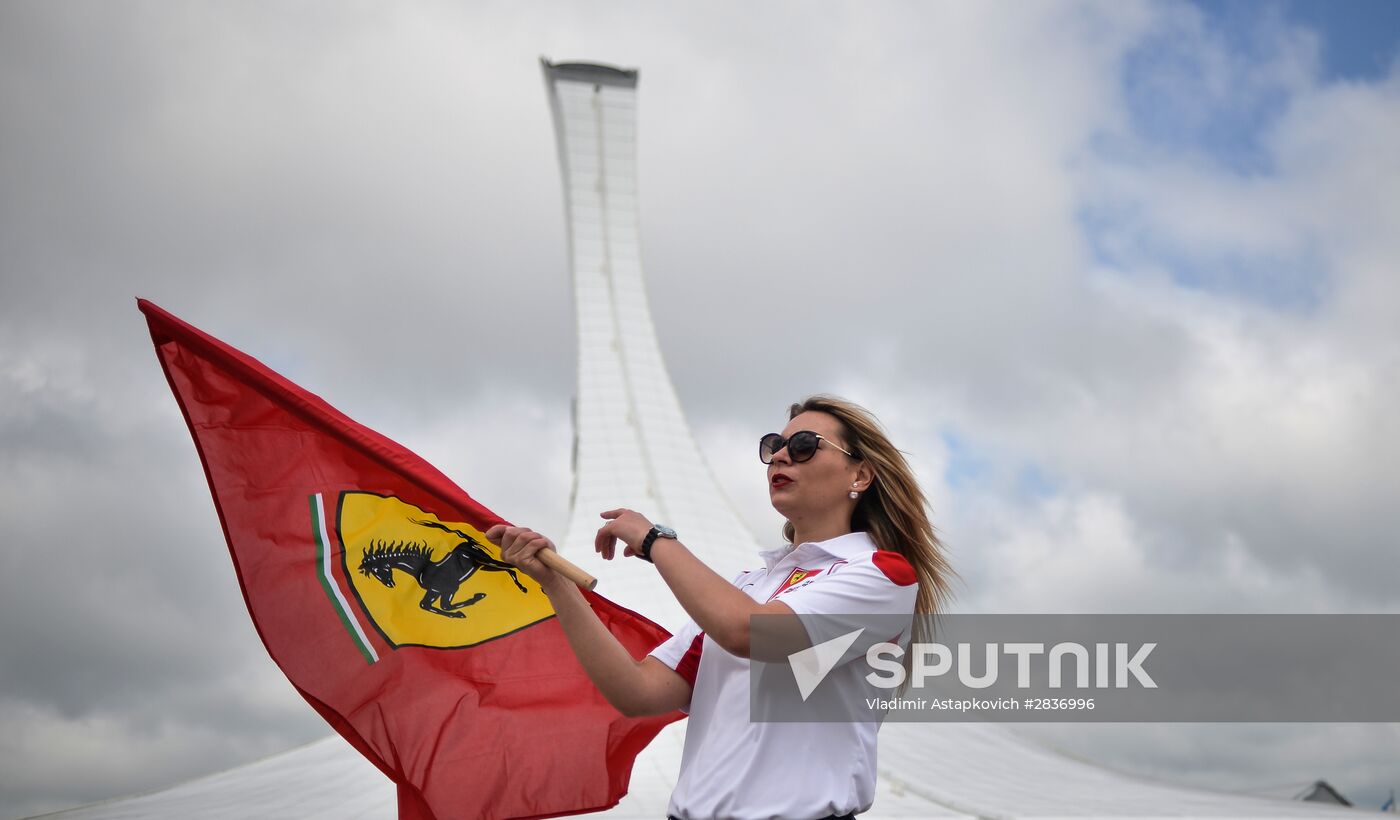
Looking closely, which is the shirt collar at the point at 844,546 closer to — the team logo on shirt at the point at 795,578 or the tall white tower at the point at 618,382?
the team logo on shirt at the point at 795,578

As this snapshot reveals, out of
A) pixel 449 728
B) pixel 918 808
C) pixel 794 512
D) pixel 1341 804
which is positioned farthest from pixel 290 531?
pixel 1341 804

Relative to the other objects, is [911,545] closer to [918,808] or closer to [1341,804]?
[918,808]

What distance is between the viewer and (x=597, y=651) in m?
1.72

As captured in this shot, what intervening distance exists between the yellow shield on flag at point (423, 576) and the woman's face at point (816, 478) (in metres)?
0.72

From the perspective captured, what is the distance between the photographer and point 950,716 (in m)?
10.8

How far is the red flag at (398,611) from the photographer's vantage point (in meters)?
2.17

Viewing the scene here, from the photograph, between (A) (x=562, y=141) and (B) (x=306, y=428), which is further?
(A) (x=562, y=141)

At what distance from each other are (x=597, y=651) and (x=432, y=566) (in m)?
0.66

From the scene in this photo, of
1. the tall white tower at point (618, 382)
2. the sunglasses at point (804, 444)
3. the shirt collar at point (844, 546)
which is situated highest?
the tall white tower at point (618, 382)

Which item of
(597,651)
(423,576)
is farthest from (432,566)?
(597,651)

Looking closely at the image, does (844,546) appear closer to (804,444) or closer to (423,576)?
(804,444)

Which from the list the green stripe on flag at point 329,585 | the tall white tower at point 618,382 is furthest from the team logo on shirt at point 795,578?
the tall white tower at point 618,382

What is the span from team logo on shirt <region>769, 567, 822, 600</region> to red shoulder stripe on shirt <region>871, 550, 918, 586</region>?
0.32 feet

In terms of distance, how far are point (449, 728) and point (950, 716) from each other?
9.33m
